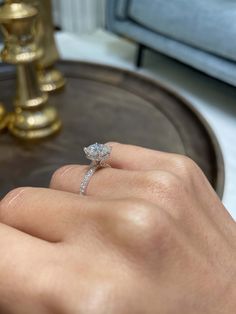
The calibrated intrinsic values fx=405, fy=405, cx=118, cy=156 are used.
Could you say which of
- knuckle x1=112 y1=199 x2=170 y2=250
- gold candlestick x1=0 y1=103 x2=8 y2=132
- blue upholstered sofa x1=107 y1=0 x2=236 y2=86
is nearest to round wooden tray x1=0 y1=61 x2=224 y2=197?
gold candlestick x1=0 y1=103 x2=8 y2=132

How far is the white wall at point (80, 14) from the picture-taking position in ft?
5.17

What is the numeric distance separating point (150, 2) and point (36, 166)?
2.08 ft

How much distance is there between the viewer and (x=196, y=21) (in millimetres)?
936

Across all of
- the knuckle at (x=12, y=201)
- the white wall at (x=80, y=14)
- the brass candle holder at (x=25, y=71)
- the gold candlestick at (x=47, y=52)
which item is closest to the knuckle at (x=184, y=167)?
the knuckle at (x=12, y=201)

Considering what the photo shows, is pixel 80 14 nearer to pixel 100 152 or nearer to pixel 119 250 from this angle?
pixel 100 152

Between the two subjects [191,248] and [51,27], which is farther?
[51,27]

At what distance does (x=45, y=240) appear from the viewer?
295mm

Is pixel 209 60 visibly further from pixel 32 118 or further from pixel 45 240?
pixel 45 240

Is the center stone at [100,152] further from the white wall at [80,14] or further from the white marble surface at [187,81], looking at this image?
the white wall at [80,14]

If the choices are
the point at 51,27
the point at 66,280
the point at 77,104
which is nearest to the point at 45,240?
the point at 66,280

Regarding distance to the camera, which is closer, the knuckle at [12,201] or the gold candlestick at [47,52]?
the knuckle at [12,201]

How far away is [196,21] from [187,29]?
3 centimetres

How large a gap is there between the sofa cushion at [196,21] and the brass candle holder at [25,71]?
41 centimetres

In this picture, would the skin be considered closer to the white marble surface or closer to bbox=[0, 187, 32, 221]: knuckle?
bbox=[0, 187, 32, 221]: knuckle
